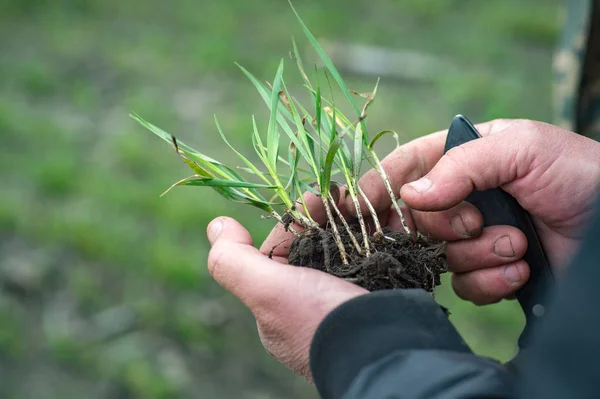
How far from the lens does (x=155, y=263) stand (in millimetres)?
2740

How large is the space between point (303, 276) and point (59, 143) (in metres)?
2.60

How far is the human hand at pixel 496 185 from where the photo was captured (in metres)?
1.31

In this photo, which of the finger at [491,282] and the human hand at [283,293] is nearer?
the human hand at [283,293]

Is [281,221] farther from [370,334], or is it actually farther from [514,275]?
[514,275]

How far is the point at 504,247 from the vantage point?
4.66 feet

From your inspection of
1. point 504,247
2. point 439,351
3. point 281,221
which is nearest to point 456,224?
point 504,247

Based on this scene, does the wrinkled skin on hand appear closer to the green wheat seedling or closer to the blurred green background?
the green wheat seedling

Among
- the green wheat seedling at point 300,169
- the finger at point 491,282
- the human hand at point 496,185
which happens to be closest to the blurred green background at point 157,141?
the finger at point 491,282

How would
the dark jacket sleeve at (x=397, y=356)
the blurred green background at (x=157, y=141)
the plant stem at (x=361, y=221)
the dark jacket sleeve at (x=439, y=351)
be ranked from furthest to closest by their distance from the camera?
the blurred green background at (x=157, y=141), the plant stem at (x=361, y=221), the dark jacket sleeve at (x=397, y=356), the dark jacket sleeve at (x=439, y=351)

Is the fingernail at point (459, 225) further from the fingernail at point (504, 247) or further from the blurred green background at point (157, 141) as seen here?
the blurred green background at point (157, 141)

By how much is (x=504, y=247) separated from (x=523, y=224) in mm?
63

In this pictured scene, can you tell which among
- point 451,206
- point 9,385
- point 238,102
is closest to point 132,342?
point 9,385

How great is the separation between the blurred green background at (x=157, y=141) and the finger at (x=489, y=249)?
1.11 m

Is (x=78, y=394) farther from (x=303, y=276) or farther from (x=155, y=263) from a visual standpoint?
(x=303, y=276)
